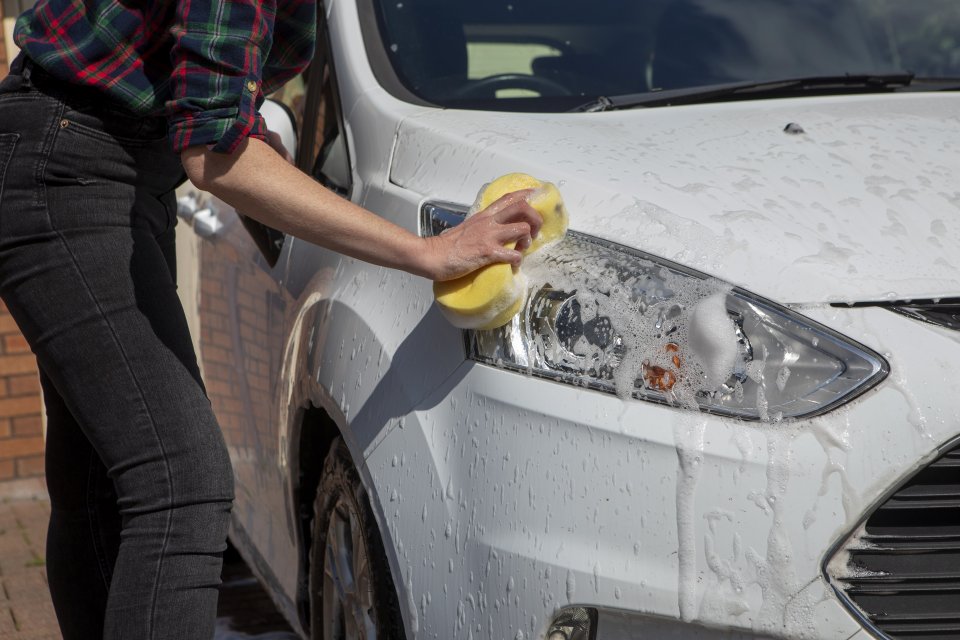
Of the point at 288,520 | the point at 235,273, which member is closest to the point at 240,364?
the point at 235,273

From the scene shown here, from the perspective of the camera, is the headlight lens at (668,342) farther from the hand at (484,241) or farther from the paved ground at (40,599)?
the paved ground at (40,599)

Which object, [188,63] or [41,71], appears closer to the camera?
[188,63]

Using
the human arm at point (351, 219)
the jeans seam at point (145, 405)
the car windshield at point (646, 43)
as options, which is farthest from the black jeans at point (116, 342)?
the car windshield at point (646, 43)

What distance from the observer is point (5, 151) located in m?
1.85

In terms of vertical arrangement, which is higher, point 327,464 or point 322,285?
point 322,285

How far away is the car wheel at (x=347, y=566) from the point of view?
1970 millimetres

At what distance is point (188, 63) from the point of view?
1.65 m

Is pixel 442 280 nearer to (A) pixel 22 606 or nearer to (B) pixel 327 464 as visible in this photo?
(B) pixel 327 464

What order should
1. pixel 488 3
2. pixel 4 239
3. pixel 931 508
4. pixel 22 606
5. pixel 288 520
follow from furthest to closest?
pixel 22 606
pixel 488 3
pixel 288 520
pixel 4 239
pixel 931 508

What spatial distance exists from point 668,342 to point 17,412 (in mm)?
3826

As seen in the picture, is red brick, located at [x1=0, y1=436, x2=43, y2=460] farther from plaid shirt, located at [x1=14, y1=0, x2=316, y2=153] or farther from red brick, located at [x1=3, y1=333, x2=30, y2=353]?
plaid shirt, located at [x1=14, y1=0, x2=316, y2=153]

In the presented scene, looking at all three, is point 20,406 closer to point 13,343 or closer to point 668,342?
point 13,343

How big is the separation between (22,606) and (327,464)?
192 centimetres

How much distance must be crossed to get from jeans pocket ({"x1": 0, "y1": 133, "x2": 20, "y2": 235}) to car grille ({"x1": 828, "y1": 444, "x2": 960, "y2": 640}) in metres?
1.33
